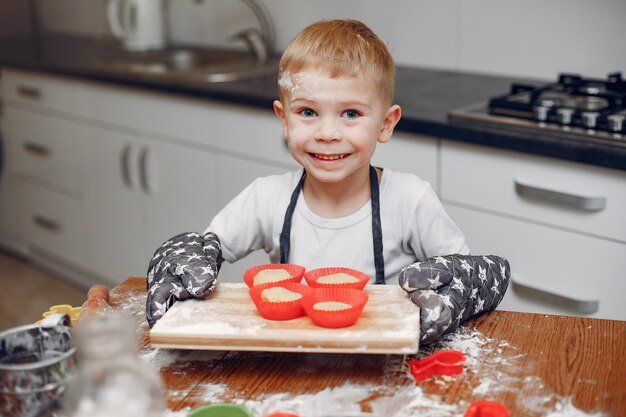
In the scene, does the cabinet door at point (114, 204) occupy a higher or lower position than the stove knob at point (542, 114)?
lower

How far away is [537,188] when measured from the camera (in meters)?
1.88

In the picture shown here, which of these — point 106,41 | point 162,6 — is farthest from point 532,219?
point 106,41

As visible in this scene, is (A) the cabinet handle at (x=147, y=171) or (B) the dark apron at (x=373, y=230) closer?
(B) the dark apron at (x=373, y=230)

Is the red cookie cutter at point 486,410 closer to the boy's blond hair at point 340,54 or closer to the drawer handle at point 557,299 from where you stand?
the boy's blond hair at point 340,54

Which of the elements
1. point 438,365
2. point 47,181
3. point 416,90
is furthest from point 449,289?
point 47,181

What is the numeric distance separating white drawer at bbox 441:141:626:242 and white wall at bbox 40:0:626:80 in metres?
0.55

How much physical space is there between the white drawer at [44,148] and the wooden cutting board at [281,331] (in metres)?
2.22

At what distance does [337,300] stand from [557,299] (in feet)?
3.47

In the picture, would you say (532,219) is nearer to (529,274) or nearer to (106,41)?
(529,274)

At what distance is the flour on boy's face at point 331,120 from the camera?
124cm

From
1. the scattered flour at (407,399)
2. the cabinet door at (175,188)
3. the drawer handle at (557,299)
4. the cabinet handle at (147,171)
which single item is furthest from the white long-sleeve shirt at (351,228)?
the cabinet handle at (147,171)

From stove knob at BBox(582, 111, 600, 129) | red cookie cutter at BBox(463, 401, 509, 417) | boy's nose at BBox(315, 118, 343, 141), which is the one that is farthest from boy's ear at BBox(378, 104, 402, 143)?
stove knob at BBox(582, 111, 600, 129)

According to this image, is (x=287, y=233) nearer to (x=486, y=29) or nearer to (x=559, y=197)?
(x=559, y=197)

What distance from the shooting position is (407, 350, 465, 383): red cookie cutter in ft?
3.22
